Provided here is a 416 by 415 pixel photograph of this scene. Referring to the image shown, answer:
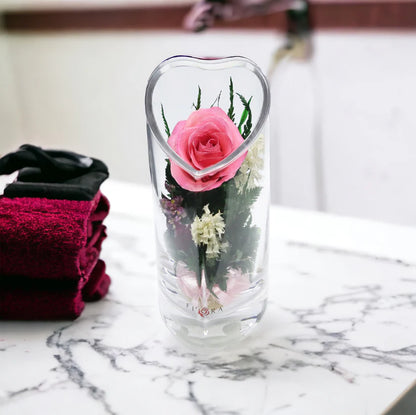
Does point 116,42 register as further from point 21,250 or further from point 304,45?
point 21,250

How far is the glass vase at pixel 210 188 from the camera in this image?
2.02 ft

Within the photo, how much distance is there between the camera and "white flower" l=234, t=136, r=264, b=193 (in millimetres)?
629

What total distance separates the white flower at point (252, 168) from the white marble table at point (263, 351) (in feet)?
0.60

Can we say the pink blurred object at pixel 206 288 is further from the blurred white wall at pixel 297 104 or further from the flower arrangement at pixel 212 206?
the blurred white wall at pixel 297 104

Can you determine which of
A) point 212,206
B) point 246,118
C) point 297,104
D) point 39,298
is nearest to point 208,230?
point 212,206

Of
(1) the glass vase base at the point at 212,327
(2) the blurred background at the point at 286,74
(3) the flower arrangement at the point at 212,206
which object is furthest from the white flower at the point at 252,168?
(2) the blurred background at the point at 286,74

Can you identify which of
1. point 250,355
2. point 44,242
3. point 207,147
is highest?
point 207,147

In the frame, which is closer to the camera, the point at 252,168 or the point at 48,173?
the point at 252,168

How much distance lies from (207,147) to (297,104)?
36.9 inches

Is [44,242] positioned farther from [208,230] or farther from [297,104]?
[297,104]

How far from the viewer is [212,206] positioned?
24.4 inches

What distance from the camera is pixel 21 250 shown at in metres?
0.69

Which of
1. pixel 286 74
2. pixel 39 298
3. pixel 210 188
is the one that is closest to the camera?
pixel 210 188

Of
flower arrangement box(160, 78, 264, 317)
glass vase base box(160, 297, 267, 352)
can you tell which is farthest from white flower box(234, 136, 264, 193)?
glass vase base box(160, 297, 267, 352)
